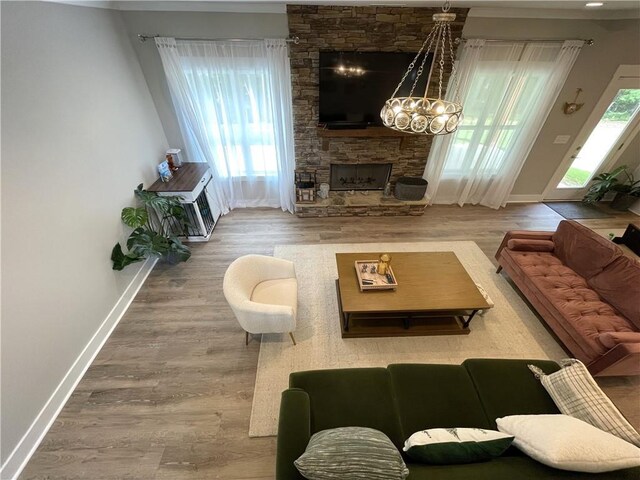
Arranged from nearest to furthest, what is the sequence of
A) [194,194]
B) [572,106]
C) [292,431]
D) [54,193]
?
[292,431] < [54,193] < [194,194] < [572,106]

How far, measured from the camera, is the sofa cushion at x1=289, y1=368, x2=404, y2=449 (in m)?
1.47

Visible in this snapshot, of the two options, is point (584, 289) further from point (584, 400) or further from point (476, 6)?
point (476, 6)

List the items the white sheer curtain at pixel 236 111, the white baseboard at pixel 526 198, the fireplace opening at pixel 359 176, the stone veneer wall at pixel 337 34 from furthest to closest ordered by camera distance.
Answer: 1. the white baseboard at pixel 526 198
2. the fireplace opening at pixel 359 176
3. the white sheer curtain at pixel 236 111
4. the stone veneer wall at pixel 337 34

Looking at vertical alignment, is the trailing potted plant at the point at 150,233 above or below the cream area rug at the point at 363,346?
above

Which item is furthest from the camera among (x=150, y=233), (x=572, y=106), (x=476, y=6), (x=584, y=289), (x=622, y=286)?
(x=572, y=106)

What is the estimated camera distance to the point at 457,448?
122cm

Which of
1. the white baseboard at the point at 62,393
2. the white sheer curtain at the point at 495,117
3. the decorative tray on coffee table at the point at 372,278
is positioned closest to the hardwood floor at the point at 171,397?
the white baseboard at the point at 62,393

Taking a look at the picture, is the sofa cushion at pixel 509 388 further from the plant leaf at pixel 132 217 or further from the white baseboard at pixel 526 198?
the white baseboard at pixel 526 198

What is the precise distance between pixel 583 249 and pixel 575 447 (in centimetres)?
219

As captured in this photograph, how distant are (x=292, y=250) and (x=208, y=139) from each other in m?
2.00

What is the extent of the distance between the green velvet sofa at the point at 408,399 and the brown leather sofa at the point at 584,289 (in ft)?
1.72

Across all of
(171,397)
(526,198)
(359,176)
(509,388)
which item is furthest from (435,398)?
(526,198)

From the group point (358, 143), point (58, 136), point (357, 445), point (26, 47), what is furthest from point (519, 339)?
point (26, 47)

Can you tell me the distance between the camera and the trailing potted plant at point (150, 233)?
2625 mm
